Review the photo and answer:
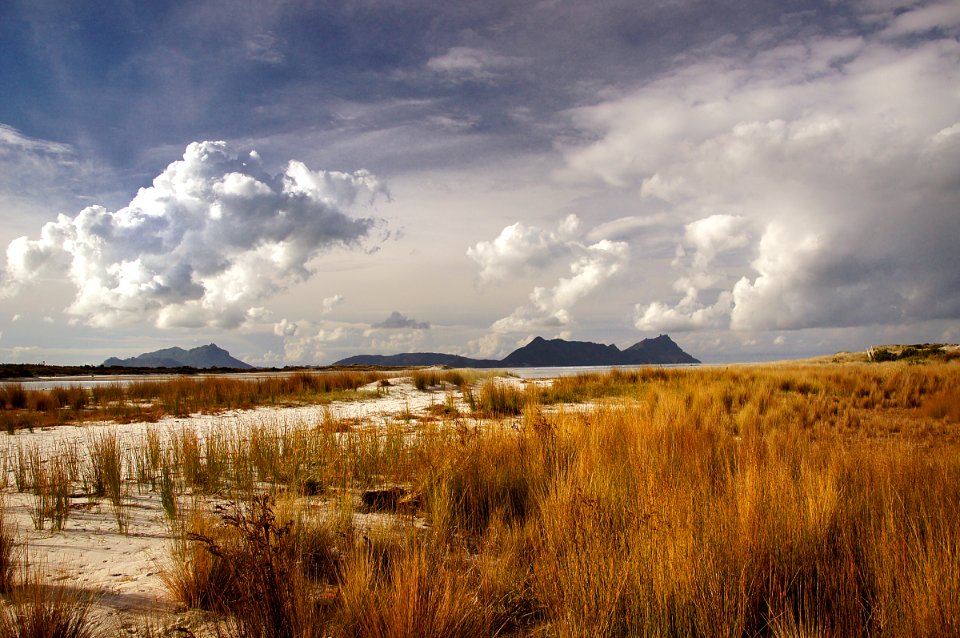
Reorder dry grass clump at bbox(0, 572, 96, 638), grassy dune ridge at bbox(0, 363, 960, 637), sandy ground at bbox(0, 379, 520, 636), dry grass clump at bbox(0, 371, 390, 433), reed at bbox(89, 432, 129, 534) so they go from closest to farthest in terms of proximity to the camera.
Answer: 1. dry grass clump at bbox(0, 572, 96, 638)
2. grassy dune ridge at bbox(0, 363, 960, 637)
3. sandy ground at bbox(0, 379, 520, 636)
4. reed at bbox(89, 432, 129, 534)
5. dry grass clump at bbox(0, 371, 390, 433)

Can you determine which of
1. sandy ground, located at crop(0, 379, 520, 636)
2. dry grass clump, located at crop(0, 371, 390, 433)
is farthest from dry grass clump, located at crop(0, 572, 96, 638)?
dry grass clump, located at crop(0, 371, 390, 433)

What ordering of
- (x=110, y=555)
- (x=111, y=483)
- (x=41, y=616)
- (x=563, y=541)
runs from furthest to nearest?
(x=111, y=483) < (x=110, y=555) < (x=563, y=541) < (x=41, y=616)

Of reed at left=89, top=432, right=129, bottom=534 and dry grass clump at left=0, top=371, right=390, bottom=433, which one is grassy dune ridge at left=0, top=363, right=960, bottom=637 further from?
dry grass clump at left=0, top=371, right=390, bottom=433

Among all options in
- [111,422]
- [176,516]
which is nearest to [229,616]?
[176,516]

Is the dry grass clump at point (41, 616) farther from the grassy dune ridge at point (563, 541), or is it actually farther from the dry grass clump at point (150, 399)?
the dry grass clump at point (150, 399)

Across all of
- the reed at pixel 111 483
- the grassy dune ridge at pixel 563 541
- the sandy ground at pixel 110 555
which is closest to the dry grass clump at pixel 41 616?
the sandy ground at pixel 110 555

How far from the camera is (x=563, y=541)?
327cm

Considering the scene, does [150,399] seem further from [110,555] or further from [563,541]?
[563,541]

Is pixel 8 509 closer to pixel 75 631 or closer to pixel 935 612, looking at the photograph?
pixel 75 631

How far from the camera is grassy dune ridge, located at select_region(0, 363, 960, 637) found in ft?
8.73

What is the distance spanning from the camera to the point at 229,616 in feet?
9.40

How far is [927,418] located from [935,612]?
10.7 m

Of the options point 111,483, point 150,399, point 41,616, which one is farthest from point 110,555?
point 150,399

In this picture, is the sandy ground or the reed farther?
the reed
